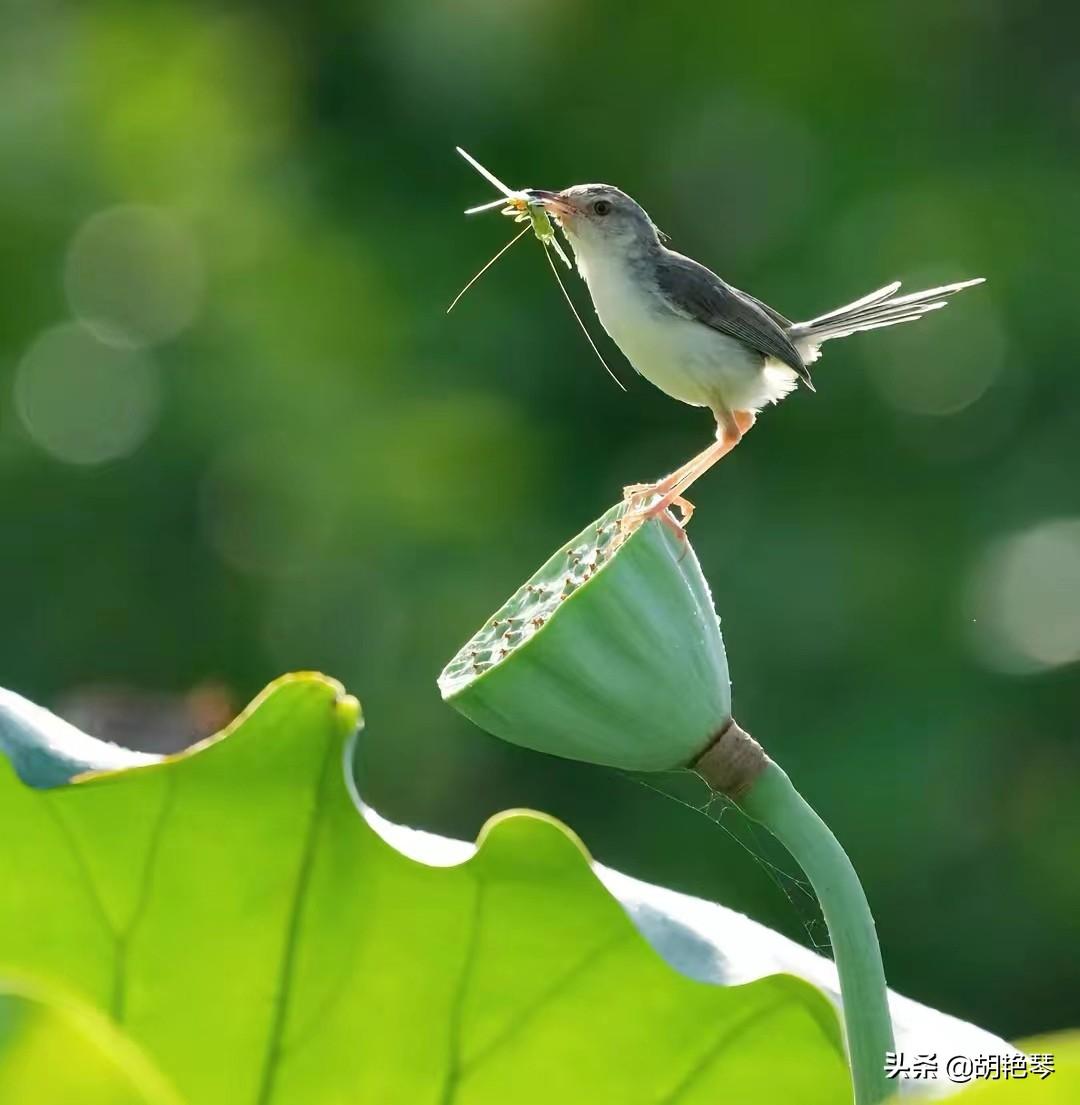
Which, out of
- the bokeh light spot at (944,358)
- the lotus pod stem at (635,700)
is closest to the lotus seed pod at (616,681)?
the lotus pod stem at (635,700)

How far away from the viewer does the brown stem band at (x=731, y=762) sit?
2.95 feet

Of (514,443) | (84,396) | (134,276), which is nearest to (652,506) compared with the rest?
(514,443)

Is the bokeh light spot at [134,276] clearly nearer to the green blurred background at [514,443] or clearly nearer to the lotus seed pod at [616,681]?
the green blurred background at [514,443]

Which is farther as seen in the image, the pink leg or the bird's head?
the bird's head

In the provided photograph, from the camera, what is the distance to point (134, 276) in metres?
5.62

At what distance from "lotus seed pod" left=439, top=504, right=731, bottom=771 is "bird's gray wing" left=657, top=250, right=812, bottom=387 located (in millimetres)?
1335

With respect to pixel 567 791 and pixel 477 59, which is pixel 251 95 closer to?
pixel 477 59

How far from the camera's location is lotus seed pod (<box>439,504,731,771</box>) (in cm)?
90

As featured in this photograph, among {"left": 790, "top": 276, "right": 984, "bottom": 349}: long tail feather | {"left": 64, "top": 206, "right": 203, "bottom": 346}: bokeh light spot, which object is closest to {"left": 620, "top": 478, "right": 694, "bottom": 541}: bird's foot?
{"left": 790, "top": 276, "right": 984, "bottom": 349}: long tail feather

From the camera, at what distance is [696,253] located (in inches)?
240

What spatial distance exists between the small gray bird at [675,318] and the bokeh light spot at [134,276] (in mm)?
3155

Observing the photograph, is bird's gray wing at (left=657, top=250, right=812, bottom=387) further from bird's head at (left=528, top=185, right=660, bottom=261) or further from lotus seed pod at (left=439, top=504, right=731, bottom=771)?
lotus seed pod at (left=439, top=504, right=731, bottom=771)

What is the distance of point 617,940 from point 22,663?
417 cm

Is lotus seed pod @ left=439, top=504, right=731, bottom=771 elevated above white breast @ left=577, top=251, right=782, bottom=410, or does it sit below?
above
